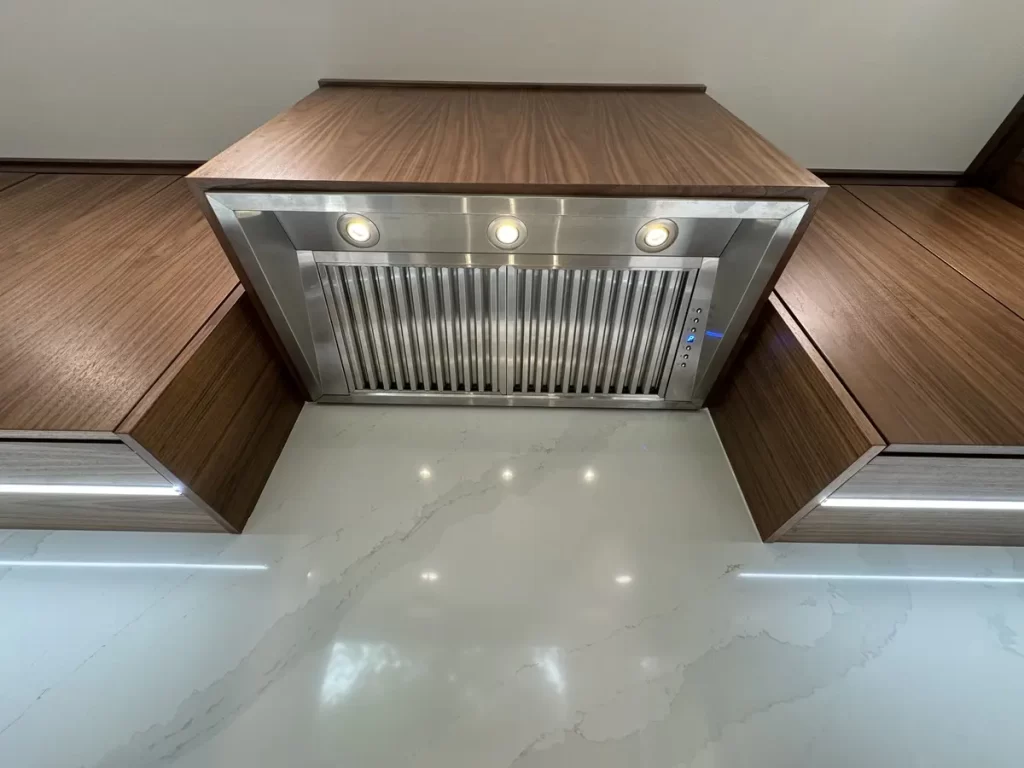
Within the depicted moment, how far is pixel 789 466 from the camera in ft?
3.44

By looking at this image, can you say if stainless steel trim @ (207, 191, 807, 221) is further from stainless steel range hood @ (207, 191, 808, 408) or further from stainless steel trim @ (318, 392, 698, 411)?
stainless steel trim @ (318, 392, 698, 411)

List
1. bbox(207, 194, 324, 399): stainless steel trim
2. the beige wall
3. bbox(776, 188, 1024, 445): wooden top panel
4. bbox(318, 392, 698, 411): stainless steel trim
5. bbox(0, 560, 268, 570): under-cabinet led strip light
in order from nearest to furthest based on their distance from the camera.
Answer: bbox(776, 188, 1024, 445): wooden top panel → bbox(207, 194, 324, 399): stainless steel trim → bbox(0, 560, 268, 570): under-cabinet led strip light → the beige wall → bbox(318, 392, 698, 411): stainless steel trim

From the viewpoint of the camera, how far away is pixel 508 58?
4.33 feet

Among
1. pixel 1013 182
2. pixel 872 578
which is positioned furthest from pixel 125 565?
pixel 1013 182

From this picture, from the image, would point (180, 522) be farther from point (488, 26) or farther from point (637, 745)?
point (488, 26)

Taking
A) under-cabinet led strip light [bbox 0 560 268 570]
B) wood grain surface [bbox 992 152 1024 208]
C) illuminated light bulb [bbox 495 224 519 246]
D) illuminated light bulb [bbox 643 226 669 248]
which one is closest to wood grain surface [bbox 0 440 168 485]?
under-cabinet led strip light [bbox 0 560 268 570]

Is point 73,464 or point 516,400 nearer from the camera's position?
point 73,464

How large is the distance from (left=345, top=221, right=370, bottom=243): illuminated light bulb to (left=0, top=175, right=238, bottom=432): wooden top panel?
0.33 m

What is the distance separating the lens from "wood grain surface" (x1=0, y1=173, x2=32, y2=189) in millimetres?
1446

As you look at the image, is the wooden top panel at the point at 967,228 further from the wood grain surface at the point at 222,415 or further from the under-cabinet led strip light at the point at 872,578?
the wood grain surface at the point at 222,415

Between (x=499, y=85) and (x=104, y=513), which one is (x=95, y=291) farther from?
(x=499, y=85)

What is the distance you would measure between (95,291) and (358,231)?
0.60 m

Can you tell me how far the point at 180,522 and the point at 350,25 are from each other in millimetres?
1264

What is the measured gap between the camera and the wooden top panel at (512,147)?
2.88ft
